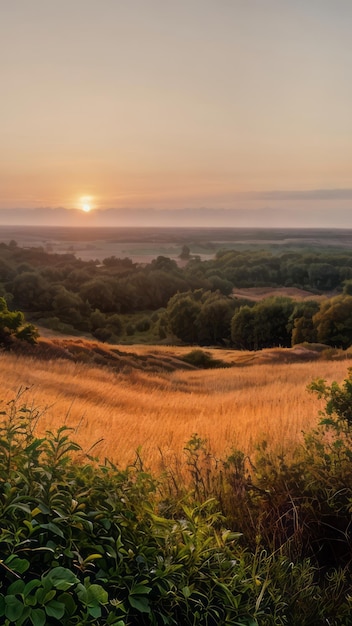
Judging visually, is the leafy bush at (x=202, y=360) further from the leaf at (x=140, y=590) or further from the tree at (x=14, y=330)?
the leaf at (x=140, y=590)

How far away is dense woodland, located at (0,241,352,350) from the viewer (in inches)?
1409

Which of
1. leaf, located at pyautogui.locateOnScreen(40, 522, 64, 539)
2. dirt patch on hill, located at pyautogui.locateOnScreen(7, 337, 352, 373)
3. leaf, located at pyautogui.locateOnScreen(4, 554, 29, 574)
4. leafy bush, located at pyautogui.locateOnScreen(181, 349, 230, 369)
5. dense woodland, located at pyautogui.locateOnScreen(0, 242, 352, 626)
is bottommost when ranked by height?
leafy bush, located at pyautogui.locateOnScreen(181, 349, 230, 369)

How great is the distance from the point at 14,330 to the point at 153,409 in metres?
10.5

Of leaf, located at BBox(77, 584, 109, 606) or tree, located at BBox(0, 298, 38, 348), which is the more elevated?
leaf, located at BBox(77, 584, 109, 606)

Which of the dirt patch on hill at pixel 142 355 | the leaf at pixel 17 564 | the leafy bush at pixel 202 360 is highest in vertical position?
the leaf at pixel 17 564

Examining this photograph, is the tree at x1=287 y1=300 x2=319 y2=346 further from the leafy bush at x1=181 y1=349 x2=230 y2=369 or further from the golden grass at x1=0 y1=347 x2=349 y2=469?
the golden grass at x1=0 y1=347 x2=349 y2=469

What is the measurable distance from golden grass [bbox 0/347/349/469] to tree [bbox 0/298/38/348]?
160 centimetres

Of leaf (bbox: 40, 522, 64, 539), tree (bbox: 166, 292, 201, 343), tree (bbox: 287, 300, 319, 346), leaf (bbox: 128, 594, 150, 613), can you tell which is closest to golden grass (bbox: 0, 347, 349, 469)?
leaf (bbox: 40, 522, 64, 539)

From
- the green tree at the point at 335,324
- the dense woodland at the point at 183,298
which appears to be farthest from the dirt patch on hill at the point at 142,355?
the dense woodland at the point at 183,298

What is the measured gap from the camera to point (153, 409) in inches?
485

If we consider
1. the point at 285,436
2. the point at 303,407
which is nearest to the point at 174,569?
the point at 285,436

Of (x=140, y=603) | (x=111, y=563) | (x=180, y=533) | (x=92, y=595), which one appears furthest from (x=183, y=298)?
(x=92, y=595)

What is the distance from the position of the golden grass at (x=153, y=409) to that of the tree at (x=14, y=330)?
1.60 meters

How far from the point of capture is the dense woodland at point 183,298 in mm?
35781
